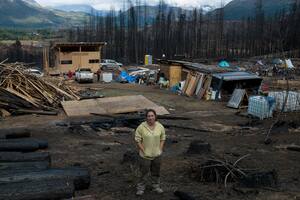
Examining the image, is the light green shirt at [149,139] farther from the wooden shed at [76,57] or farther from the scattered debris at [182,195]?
the wooden shed at [76,57]

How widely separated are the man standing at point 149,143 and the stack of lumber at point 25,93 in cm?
1377

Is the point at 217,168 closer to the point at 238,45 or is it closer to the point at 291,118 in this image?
the point at 291,118

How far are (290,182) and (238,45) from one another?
69680 millimetres

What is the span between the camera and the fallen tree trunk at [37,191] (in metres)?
7.02

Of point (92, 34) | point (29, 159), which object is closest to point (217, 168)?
point (29, 159)

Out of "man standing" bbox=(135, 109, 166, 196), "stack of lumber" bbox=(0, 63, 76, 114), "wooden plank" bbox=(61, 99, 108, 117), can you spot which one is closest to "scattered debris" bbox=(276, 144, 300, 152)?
"man standing" bbox=(135, 109, 166, 196)

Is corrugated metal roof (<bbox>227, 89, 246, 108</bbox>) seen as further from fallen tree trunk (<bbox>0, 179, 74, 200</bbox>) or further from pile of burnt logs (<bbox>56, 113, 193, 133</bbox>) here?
fallen tree trunk (<bbox>0, 179, 74, 200</bbox>)

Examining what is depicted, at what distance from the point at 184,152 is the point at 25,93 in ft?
40.1

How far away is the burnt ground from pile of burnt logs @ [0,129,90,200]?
46 centimetres

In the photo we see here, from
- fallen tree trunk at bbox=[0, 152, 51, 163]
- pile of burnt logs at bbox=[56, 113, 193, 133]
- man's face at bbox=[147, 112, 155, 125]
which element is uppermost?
man's face at bbox=[147, 112, 155, 125]

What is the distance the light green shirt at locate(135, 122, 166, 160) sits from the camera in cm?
798

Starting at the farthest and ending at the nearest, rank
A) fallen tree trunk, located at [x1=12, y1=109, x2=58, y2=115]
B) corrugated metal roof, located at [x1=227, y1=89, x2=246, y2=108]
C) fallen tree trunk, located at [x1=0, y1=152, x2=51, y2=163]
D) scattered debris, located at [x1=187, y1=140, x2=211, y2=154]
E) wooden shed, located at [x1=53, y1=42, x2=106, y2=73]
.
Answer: wooden shed, located at [x1=53, y1=42, x2=106, y2=73] < corrugated metal roof, located at [x1=227, y1=89, x2=246, y2=108] < fallen tree trunk, located at [x1=12, y1=109, x2=58, y2=115] < scattered debris, located at [x1=187, y1=140, x2=211, y2=154] < fallen tree trunk, located at [x1=0, y1=152, x2=51, y2=163]

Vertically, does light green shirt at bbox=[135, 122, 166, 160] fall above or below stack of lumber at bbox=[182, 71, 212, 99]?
above

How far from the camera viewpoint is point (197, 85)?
28734 millimetres
